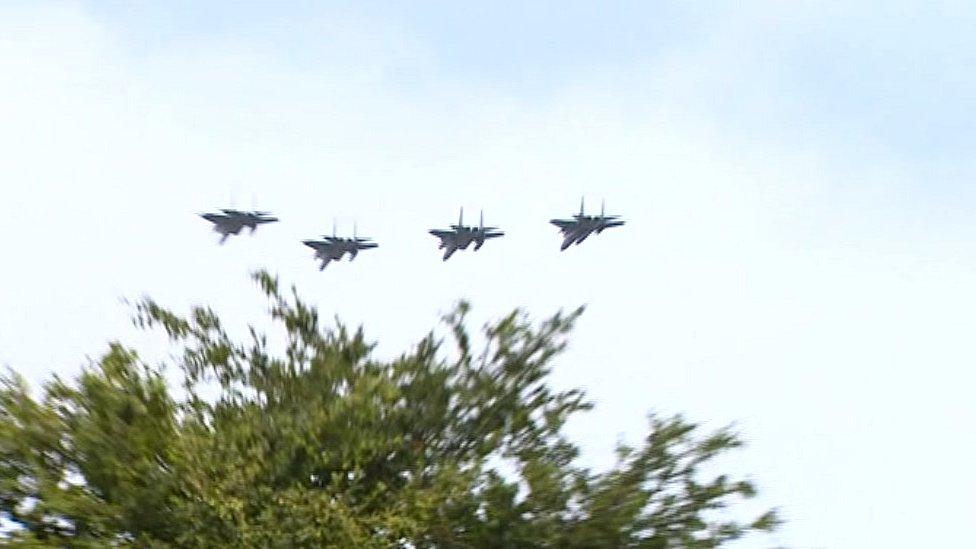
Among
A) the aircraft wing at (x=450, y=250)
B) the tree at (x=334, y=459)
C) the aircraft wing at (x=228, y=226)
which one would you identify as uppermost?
the aircraft wing at (x=228, y=226)

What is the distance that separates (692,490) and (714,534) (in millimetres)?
801

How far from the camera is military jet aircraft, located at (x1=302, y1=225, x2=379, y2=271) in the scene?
46844 millimetres

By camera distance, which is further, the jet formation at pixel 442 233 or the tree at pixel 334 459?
the jet formation at pixel 442 233

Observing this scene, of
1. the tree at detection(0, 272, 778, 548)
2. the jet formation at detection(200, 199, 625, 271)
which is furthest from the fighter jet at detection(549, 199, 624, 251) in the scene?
the tree at detection(0, 272, 778, 548)

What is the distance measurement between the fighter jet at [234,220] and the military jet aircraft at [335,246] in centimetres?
287

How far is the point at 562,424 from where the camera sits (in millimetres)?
26547

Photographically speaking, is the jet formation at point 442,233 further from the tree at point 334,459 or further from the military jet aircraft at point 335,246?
the tree at point 334,459

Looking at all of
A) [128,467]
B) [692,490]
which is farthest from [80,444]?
[692,490]

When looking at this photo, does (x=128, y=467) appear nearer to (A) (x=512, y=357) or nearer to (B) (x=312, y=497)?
(B) (x=312, y=497)

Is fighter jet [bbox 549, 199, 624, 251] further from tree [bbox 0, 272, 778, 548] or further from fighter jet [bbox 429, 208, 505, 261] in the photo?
tree [bbox 0, 272, 778, 548]

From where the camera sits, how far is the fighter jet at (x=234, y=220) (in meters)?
44.0

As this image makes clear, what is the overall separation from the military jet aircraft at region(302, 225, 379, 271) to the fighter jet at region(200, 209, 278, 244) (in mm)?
2874

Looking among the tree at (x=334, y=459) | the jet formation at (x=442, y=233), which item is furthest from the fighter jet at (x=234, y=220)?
the tree at (x=334, y=459)

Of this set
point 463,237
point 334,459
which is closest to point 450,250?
point 463,237
